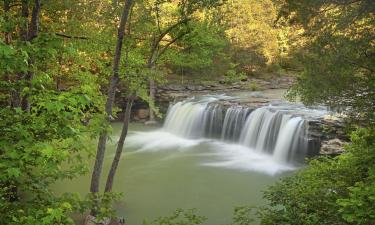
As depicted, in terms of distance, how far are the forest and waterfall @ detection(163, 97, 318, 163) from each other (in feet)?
0.25

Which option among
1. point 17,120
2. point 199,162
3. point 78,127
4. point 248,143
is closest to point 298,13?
point 78,127

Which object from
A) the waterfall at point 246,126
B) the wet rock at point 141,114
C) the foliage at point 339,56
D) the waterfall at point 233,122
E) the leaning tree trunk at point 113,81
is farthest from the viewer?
the wet rock at point 141,114

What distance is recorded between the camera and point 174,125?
1023 inches

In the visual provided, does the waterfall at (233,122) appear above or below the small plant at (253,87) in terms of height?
below

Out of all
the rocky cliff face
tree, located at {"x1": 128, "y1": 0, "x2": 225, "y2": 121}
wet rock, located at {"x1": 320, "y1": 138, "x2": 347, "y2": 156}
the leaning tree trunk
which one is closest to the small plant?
the rocky cliff face

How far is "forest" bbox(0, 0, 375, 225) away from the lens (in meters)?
4.57

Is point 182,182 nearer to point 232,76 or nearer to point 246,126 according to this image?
point 246,126

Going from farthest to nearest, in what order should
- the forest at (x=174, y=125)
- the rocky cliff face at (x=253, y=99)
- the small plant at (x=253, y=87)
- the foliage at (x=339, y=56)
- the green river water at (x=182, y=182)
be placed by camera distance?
1. the small plant at (x=253, y=87)
2. the rocky cliff face at (x=253, y=99)
3. the green river water at (x=182, y=182)
4. the foliage at (x=339, y=56)
5. the forest at (x=174, y=125)

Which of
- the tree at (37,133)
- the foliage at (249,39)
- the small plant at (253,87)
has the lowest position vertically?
the tree at (37,133)

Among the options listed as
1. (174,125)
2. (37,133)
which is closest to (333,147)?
(174,125)

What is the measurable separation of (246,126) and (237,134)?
790mm

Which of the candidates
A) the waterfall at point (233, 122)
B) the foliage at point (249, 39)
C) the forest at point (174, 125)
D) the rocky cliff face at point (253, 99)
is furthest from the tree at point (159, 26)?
the foliage at point (249, 39)

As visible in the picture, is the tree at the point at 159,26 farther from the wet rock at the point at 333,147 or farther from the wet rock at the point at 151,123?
the wet rock at the point at 151,123

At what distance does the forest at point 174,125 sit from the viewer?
180 inches
